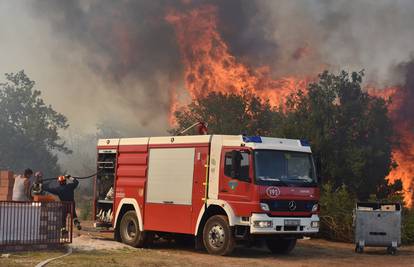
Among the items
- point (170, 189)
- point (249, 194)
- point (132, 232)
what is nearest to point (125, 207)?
point (132, 232)

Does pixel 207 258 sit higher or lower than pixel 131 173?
lower

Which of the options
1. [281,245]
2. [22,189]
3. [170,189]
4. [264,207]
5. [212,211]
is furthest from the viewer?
[22,189]

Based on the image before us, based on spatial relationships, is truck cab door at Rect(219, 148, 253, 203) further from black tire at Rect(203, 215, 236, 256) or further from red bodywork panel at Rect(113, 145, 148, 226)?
red bodywork panel at Rect(113, 145, 148, 226)

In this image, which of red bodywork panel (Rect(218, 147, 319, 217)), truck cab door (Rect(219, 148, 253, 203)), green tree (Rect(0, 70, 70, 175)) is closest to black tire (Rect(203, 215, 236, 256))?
red bodywork panel (Rect(218, 147, 319, 217))

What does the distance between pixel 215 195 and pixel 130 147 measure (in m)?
3.65

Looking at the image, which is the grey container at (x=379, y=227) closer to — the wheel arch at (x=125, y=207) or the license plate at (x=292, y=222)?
the license plate at (x=292, y=222)

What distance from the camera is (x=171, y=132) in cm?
5978

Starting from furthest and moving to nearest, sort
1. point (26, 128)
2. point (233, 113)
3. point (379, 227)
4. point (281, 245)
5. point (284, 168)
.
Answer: point (26, 128) < point (233, 113) < point (379, 227) < point (281, 245) < point (284, 168)

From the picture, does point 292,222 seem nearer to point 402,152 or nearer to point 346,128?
point 402,152

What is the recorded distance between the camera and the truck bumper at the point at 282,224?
13.4 m

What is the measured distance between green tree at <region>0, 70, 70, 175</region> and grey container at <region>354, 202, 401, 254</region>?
5083cm

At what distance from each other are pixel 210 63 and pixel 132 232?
32936 millimetres

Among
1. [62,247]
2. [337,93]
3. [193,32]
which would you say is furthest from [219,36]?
[62,247]

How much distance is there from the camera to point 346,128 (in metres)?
51.8
